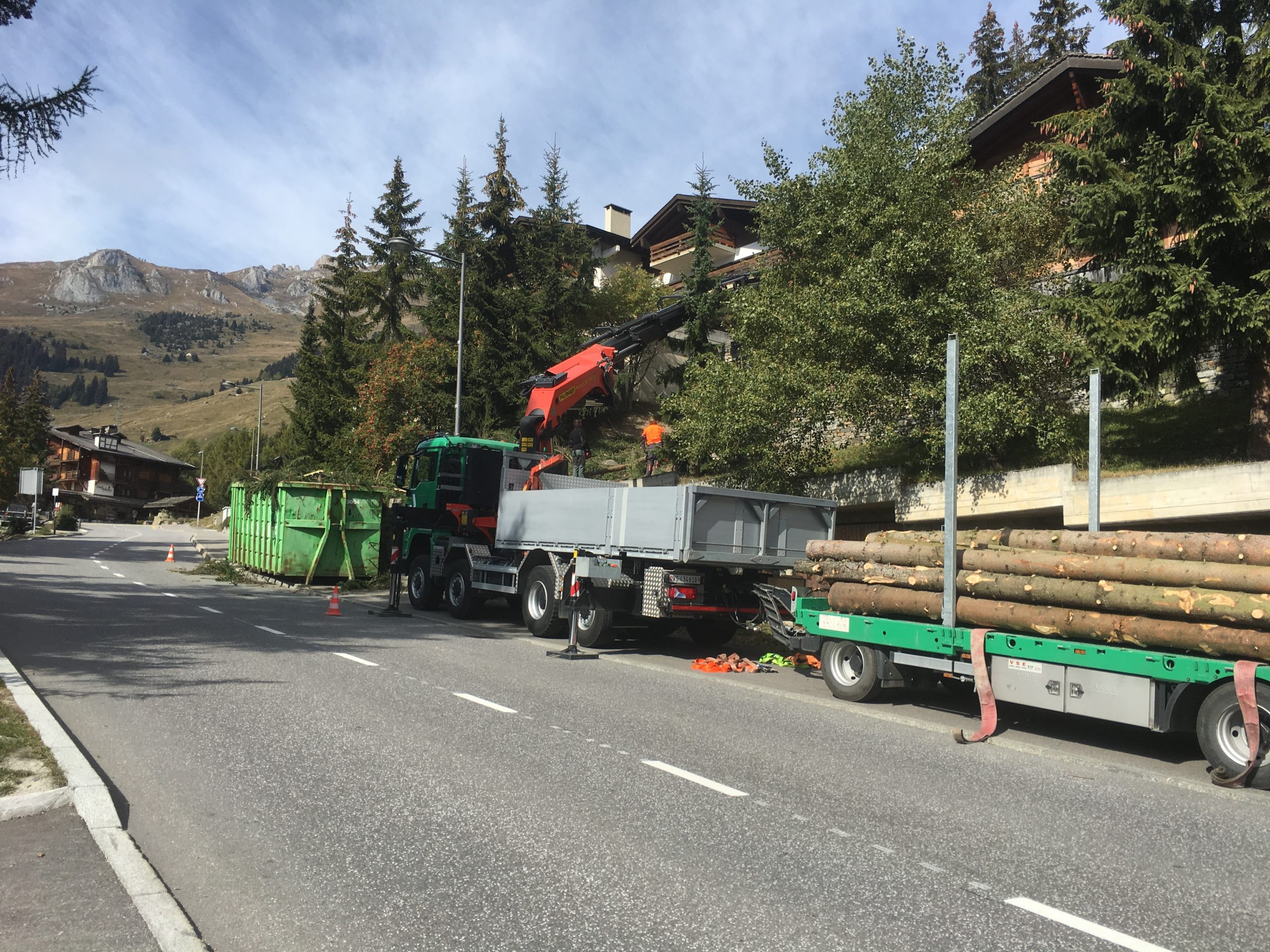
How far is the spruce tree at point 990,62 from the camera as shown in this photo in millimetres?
47250

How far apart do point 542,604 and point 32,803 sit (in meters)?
9.63

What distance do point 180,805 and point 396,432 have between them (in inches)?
1115

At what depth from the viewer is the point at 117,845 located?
4582 mm

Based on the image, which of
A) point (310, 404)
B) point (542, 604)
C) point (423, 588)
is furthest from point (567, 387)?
point (310, 404)

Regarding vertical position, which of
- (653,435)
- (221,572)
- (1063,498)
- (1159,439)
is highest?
(653,435)

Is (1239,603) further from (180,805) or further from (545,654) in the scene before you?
(545,654)

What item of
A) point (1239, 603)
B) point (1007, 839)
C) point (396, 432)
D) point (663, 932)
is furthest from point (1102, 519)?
point (396, 432)

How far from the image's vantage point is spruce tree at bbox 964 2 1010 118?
47.2m

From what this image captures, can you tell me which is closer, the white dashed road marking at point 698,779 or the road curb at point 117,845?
the road curb at point 117,845

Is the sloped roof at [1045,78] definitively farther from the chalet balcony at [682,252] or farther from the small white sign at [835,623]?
the chalet balcony at [682,252]

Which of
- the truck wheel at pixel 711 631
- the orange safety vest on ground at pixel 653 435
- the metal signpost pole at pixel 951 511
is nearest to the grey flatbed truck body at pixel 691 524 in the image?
the truck wheel at pixel 711 631

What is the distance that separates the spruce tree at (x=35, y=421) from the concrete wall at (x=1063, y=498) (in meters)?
86.5

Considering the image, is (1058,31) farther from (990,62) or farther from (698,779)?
(698,779)

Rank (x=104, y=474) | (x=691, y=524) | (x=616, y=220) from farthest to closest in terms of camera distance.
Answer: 1. (x=104, y=474)
2. (x=616, y=220)
3. (x=691, y=524)
